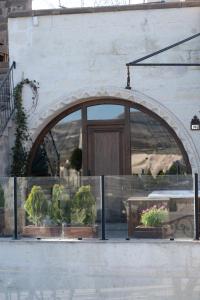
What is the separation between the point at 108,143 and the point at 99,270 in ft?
12.9

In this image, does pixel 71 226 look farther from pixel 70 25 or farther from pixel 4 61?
pixel 4 61

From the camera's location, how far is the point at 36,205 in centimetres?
973

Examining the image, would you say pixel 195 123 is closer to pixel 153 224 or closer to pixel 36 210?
pixel 153 224

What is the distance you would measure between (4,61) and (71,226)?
18.1 ft

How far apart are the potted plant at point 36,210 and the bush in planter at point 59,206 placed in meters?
0.12

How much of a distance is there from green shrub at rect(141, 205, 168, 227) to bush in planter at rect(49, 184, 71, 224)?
4.08 feet

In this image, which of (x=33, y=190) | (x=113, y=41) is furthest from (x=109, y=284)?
(x=113, y=41)

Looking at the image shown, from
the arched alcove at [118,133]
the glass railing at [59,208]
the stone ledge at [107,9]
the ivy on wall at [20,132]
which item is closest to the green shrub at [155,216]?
the glass railing at [59,208]

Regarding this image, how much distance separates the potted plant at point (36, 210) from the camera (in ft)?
31.9

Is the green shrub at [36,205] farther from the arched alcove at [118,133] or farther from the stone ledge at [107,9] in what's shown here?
the stone ledge at [107,9]

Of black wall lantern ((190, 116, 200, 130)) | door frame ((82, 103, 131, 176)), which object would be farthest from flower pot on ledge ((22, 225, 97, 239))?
black wall lantern ((190, 116, 200, 130))

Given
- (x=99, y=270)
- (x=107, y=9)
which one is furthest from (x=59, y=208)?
(x=107, y=9)

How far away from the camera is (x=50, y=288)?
9.16 m

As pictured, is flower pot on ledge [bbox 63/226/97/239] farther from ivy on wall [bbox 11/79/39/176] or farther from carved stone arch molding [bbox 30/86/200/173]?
carved stone arch molding [bbox 30/86/200/173]
